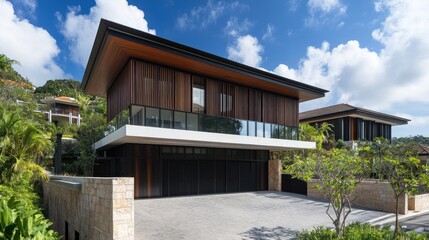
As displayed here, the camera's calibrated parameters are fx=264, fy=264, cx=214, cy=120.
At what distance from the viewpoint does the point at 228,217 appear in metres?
10.4

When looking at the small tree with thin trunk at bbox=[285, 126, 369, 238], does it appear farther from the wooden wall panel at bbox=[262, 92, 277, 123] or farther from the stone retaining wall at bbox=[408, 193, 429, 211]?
the wooden wall panel at bbox=[262, 92, 277, 123]

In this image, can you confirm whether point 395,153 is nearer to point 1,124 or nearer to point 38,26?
point 1,124

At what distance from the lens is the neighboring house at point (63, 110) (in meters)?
37.5

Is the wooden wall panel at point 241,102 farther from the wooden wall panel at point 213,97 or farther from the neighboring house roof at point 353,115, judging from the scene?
the neighboring house roof at point 353,115

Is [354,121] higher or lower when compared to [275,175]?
higher

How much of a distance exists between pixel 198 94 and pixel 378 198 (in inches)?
417

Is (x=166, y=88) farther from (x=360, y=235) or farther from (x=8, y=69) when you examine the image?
(x=8, y=69)

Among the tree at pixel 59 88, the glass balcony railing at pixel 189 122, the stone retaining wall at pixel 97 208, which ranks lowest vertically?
the stone retaining wall at pixel 97 208

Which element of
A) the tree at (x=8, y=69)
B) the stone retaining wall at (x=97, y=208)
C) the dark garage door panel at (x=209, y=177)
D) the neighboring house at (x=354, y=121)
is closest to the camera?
the stone retaining wall at (x=97, y=208)

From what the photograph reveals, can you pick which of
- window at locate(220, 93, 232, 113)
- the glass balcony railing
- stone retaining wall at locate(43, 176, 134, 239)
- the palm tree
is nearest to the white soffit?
the glass balcony railing

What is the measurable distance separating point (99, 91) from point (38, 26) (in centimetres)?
537

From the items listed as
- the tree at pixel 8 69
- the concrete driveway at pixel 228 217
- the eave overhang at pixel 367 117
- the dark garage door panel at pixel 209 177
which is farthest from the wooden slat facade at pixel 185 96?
the eave overhang at pixel 367 117

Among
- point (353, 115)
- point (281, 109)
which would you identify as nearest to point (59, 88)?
point (281, 109)

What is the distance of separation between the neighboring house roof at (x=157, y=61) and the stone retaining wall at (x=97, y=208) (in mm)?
5706
